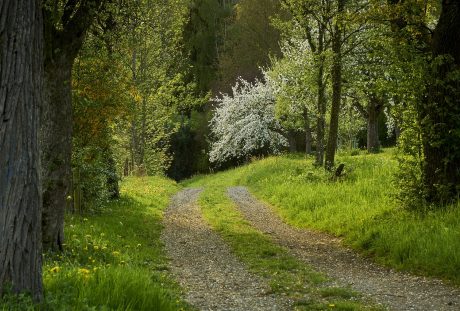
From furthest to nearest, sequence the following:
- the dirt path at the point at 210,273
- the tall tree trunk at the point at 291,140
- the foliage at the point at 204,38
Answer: the foliage at the point at 204,38
the tall tree trunk at the point at 291,140
the dirt path at the point at 210,273

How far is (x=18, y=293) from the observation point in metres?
4.89

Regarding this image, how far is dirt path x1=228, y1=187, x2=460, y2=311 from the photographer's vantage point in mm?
7086

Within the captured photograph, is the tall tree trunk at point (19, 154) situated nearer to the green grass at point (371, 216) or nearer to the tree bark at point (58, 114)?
the tree bark at point (58, 114)

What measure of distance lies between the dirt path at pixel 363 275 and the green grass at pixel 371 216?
38 cm

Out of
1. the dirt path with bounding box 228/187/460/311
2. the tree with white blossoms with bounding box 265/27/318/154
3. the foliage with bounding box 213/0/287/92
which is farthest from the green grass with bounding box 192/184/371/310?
the foliage with bounding box 213/0/287/92

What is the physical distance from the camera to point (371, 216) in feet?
43.1

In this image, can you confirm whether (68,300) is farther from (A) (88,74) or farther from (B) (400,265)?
(A) (88,74)

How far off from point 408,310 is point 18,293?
486 centimetres

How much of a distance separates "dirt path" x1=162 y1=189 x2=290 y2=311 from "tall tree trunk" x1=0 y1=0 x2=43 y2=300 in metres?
2.79

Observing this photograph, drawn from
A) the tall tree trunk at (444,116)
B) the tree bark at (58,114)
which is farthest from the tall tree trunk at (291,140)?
the tree bark at (58,114)

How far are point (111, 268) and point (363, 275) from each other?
16.1 feet

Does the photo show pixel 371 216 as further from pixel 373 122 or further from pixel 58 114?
pixel 373 122

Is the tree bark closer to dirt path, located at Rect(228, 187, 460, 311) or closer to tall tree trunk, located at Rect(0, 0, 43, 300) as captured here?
tall tree trunk, located at Rect(0, 0, 43, 300)

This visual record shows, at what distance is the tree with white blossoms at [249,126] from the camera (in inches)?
1700
